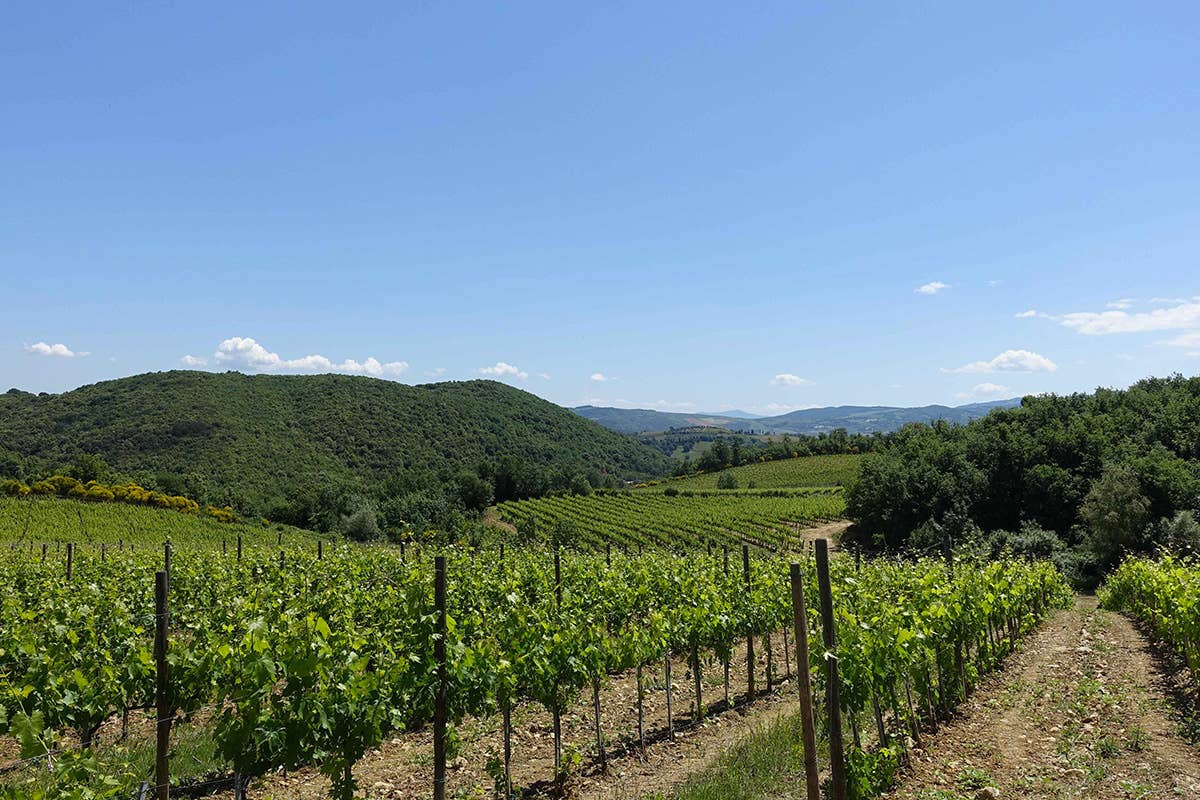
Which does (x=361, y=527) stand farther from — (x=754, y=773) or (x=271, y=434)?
(x=754, y=773)

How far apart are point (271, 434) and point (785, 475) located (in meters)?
75.3

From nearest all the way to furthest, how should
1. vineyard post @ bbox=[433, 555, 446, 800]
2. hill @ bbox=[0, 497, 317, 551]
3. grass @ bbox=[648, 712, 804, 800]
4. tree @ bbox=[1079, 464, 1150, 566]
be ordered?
vineyard post @ bbox=[433, 555, 446, 800] → grass @ bbox=[648, 712, 804, 800] → tree @ bbox=[1079, 464, 1150, 566] → hill @ bbox=[0, 497, 317, 551]

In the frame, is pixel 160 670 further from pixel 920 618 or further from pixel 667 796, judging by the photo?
pixel 920 618

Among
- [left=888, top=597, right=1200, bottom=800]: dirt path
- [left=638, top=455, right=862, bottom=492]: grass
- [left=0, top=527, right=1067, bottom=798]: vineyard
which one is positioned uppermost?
[left=0, top=527, right=1067, bottom=798]: vineyard

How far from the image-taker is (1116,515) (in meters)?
35.3

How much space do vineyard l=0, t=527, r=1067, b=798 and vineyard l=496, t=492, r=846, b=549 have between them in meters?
31.8

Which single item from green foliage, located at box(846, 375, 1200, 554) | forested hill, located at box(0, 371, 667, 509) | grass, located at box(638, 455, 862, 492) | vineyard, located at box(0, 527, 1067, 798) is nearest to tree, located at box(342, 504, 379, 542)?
forested hill, located at box(0, 371, 667, 509)

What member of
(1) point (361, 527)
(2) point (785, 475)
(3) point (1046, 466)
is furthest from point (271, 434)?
(3) point (1046, 466)

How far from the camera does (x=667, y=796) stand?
6.68 metres

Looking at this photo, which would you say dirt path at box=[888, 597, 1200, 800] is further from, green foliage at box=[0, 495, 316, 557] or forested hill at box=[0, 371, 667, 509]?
forested hill at box=[0, 371, 667, 509]

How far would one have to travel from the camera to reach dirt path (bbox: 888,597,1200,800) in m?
6.65

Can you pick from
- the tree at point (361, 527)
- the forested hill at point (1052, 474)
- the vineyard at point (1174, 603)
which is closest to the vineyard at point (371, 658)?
the vineyard at point (1174, 603)

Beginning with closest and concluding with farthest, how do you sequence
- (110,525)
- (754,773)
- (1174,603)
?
(754,773), (1174,603), (110,525)

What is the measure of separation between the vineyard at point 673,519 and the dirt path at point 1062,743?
31.3 meters
